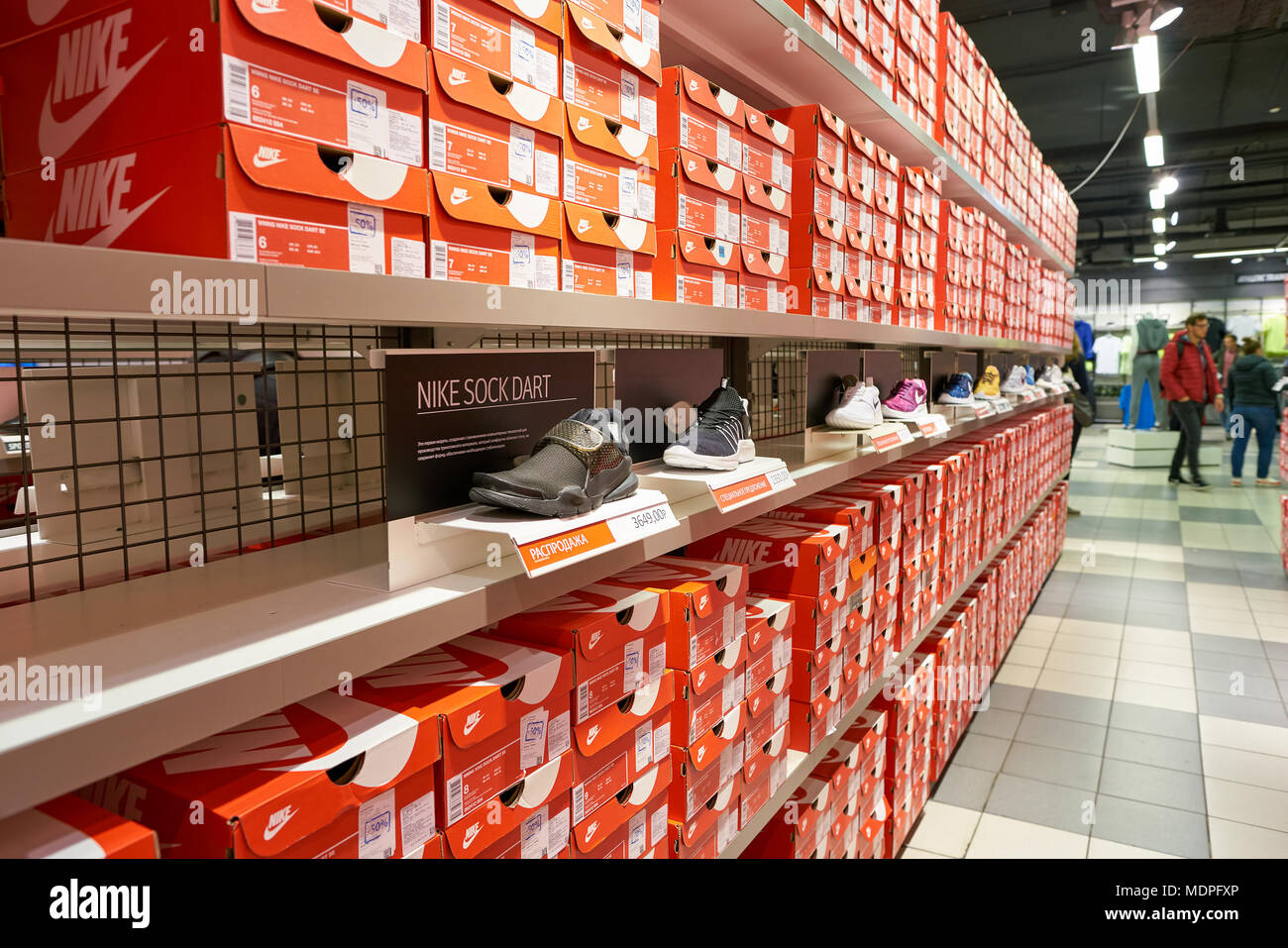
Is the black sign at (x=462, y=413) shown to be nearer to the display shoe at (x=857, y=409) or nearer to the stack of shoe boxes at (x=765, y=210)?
the stack of shoe boxes at (x=765, y=210)

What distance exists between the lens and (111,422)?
109cm

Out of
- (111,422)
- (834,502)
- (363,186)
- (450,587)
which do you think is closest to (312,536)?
(111,422)

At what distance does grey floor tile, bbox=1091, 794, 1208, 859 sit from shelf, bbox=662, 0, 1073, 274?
2.24m

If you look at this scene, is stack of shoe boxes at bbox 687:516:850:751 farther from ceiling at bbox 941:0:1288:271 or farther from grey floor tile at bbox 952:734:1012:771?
ceiling at bbox 941:0:1288:271

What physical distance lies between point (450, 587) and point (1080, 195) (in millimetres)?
14273

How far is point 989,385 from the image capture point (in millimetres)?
3777

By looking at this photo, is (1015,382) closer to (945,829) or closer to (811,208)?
(945,829)

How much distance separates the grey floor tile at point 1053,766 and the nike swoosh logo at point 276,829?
291 cm

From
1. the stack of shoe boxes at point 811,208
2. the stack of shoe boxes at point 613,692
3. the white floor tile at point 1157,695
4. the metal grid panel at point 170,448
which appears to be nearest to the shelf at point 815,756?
the stack of shoe boxes at point 613,692

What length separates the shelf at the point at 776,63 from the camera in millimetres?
1640

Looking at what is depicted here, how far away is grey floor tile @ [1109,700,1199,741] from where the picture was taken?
3.27m

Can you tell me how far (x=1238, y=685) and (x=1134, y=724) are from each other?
30.9 inches

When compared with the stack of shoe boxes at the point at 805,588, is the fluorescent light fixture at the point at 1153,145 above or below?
above
